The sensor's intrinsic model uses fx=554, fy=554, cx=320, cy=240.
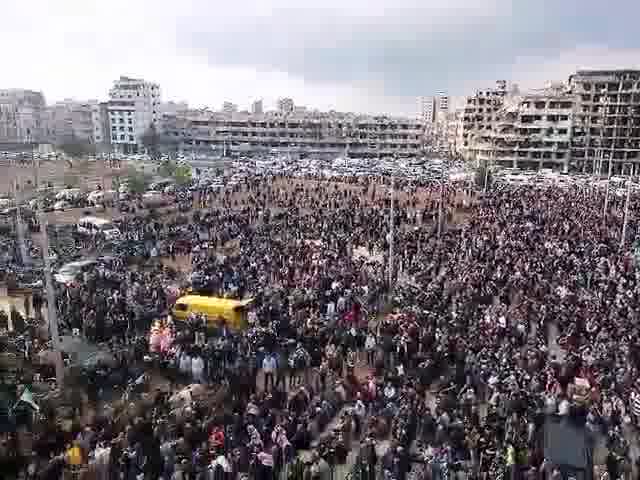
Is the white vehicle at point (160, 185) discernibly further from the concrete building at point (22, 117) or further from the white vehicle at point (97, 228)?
the concrete building at point (22, 117)

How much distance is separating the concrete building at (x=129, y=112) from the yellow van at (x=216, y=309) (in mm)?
77412

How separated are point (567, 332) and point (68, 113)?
10756 cm

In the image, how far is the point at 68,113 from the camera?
340ft

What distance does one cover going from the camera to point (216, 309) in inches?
606

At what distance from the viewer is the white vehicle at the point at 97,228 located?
89.0 feet

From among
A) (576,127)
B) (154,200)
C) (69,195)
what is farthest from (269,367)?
(576,127)

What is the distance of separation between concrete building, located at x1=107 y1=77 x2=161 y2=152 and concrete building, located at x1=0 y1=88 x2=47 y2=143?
17681 millimetres

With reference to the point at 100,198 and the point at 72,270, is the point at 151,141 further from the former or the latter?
the point at 72,270

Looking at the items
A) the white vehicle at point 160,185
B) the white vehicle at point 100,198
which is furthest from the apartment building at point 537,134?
the white vehicle at point 100,198

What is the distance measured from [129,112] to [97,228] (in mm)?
64684

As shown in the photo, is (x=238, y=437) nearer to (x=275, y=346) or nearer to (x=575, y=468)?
(x=275, y=346)

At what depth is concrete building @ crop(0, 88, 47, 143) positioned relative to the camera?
3826 inches

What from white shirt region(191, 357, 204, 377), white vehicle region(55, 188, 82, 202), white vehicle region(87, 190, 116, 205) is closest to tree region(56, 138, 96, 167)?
white vehicle region(55, 188, 82, 202)

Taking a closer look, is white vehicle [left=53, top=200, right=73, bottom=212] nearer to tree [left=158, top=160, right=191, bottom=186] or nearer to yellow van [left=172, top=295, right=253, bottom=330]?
tree [left=158, top=160, right=191, bottom=186]
